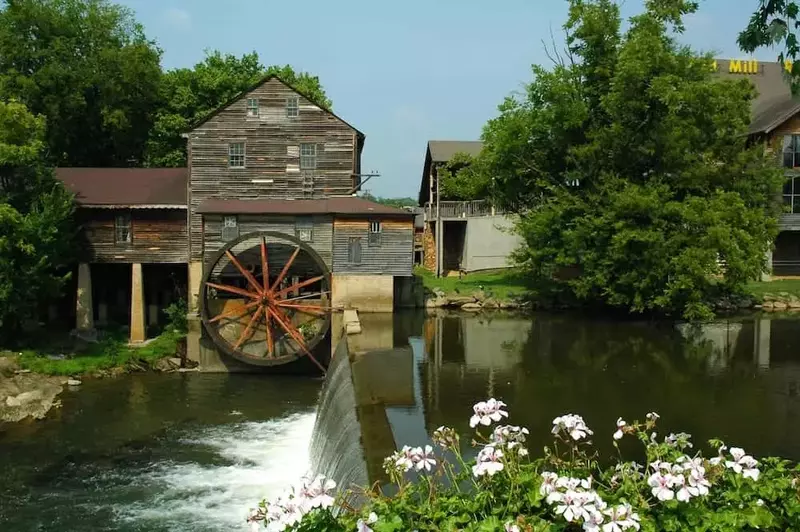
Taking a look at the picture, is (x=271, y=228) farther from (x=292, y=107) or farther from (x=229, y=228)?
(x=292, y=107)

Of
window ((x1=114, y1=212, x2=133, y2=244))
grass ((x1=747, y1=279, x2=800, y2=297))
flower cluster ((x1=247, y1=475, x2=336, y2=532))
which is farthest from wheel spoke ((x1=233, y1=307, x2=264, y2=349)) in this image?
grass ((x1=747, y1=279, x2=800, y2=297))

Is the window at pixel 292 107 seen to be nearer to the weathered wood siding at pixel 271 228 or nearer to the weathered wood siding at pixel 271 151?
the weathered wood siding at pixel 271 151

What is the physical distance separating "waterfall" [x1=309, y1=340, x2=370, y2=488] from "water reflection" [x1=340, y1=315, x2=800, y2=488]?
18 cm

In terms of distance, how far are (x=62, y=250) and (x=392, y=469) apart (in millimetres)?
19333

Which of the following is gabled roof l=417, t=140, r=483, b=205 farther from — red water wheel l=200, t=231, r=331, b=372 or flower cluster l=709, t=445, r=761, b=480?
flower cluster l=709, t=445, r=761, b=480

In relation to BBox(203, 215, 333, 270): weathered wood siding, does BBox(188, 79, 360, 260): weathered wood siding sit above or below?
above

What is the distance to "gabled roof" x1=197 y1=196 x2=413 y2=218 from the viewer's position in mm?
22156

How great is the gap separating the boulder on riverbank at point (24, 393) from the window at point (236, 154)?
806 centimetres

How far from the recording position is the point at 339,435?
11.7 m

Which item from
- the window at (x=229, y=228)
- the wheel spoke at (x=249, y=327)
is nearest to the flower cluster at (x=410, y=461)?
the wheel spoke at (x=249, y=327)

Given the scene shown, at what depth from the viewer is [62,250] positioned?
21312 mm

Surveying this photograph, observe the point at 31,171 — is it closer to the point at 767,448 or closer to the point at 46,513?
the point at 46,513

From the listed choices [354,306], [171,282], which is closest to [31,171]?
[171,282]

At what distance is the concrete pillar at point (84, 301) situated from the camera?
75.7 feet
